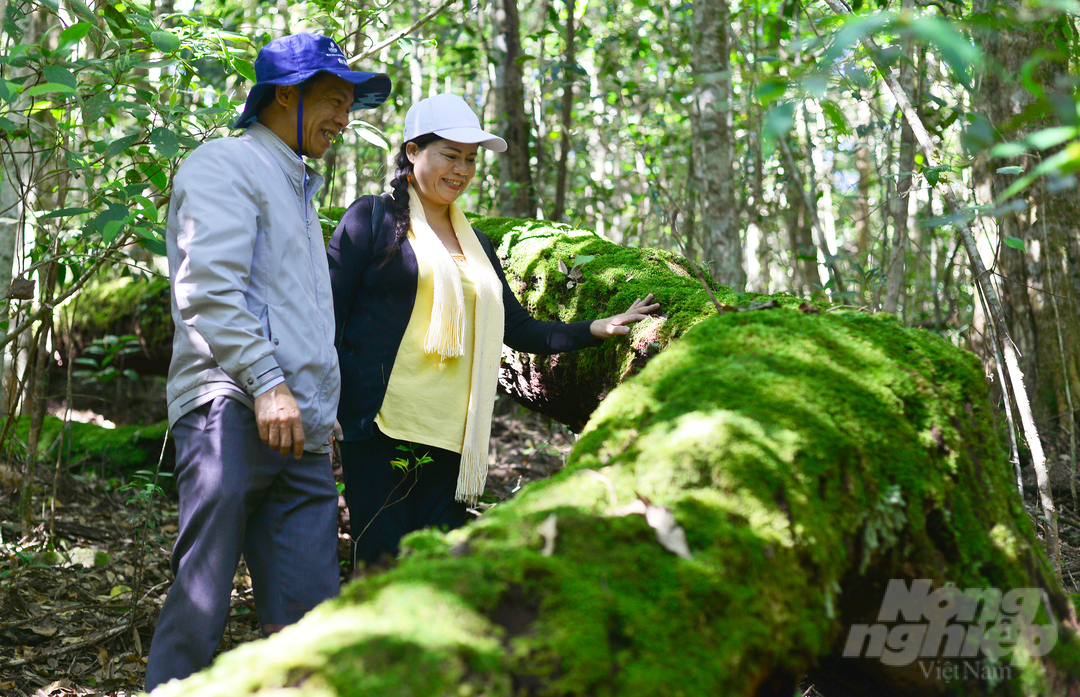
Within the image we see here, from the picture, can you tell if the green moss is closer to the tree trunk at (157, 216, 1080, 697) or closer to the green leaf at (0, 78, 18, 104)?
the green leaf at (0, 78, 18, 104)

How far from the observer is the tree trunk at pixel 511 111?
7.29 metres

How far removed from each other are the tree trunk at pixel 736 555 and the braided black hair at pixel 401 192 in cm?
145

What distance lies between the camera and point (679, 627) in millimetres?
1243

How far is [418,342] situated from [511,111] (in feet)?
15.9

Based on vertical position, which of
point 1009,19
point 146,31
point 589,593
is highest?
point 146,31

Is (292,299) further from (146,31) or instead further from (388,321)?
(146,31)

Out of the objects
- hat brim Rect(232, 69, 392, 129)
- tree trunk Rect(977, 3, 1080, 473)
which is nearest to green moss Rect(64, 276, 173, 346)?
hat brim Rect(232, 69, 392, 129)

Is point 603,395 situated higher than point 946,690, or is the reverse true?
point 603,395

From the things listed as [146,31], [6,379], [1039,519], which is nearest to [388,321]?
[146,31]

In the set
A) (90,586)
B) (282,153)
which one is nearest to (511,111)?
(282,153)

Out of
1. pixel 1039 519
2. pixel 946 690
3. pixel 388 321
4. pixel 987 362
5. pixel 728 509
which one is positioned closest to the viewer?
pixel 728 509

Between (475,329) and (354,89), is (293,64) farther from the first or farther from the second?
(475,329)

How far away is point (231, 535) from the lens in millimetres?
2291

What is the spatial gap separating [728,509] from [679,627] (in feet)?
0.95
